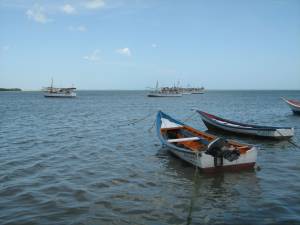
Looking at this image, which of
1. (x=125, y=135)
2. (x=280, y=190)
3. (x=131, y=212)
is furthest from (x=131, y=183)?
(x=125, y=135)

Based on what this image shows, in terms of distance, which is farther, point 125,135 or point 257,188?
point 125,135

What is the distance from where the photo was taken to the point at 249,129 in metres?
21.5

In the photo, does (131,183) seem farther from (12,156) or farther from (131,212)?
(12,156)

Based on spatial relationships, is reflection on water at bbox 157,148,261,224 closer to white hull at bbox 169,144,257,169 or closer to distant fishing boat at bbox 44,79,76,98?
white hull at bbox 169,144,257,169

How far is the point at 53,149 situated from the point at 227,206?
11367mm

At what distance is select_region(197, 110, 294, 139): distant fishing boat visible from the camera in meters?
20.0

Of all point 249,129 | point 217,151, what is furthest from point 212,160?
point 249,129

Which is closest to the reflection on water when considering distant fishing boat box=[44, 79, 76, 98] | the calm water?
the calm water

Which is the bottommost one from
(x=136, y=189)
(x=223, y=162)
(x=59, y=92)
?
(x=136, y=189)

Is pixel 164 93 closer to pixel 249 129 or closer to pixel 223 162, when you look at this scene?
pixel 249 129

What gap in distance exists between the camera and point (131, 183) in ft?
38.0

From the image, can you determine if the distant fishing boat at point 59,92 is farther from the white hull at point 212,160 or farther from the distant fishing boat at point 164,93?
the white hull at point 212,160

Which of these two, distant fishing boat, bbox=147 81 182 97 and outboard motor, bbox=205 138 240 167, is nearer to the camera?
outboard motor, bbox=205 138 240 167

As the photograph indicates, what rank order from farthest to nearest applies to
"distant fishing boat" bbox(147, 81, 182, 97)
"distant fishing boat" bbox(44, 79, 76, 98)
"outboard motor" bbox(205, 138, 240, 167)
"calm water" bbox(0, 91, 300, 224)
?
"distant fishing boat" bbox(147, 81, 182, 97), "distant fishing boat" bbox(44, 79, 76, 98), "outboard motor" bbox(205, 138, 240, 167), "calm water" bbox(0, 91, 300, 224)
